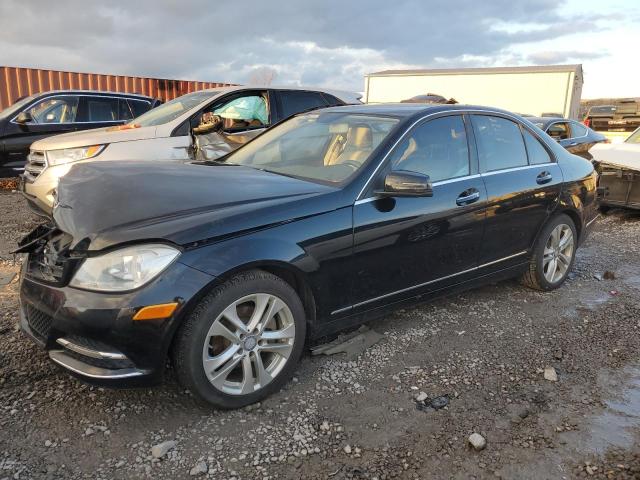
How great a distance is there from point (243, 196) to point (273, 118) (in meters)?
4.05

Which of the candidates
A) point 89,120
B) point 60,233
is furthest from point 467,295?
point 89,120

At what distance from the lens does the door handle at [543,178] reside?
4.27 meters

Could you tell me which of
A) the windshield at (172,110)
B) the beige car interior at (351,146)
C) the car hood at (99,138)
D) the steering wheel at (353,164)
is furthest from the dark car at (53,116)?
the steering wheel at (353,164)

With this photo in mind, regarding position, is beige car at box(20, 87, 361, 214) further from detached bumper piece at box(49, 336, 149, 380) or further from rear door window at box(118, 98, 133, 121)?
detached bumper piece at box(49, 336, 149, 380)

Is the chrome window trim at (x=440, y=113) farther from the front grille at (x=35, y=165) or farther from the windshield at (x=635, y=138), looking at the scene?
the windshield at (x=635, y=138)

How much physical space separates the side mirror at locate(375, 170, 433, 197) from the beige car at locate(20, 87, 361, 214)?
9.25ft

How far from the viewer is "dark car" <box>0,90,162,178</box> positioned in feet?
27.0

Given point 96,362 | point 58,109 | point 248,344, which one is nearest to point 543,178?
point 248,344

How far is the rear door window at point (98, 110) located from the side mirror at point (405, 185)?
727 cm

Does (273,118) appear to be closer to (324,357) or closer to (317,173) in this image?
(317,173)

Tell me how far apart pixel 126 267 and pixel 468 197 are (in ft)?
7.75

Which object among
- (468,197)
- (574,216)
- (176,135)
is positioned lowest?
(574,216)

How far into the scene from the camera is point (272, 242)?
2.68 meters

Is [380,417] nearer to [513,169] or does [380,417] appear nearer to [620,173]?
[513,169]
